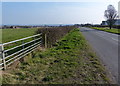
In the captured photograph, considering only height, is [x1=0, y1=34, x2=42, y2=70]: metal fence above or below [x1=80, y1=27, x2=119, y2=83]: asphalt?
above

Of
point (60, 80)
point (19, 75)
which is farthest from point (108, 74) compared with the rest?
point (19, 75)

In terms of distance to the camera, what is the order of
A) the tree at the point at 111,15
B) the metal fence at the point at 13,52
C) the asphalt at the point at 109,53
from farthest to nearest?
the tree at the point at 111,15 → the asphalt at the point at 109,53 → the metal fence at the point at 13,52

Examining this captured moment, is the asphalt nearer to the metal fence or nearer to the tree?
the metal fence

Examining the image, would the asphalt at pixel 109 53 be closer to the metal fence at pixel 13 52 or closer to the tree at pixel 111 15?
the metal fence at pixel 13 52

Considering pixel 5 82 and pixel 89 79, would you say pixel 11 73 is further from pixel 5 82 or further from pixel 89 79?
pixel 89 79

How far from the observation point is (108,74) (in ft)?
16.2

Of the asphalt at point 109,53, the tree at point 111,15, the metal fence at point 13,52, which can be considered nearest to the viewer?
the metal fence at point 13,52

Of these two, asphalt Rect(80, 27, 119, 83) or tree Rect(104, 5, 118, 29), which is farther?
tree Rect(104, 5, 118, 29)

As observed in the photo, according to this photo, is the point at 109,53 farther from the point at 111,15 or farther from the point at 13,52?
the point at 111,15

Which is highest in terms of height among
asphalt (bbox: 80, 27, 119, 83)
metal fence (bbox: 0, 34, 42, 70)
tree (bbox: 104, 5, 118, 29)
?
tree (bbox: 104, 5, 118, 29)

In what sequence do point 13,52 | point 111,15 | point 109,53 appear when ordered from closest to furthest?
point 13,52
point 109,53
point 111,15

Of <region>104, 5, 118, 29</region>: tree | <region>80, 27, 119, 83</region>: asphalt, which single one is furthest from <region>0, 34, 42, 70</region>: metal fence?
<region>104, 5, 118, 29</region>: tree

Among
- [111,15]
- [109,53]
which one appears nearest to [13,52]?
[109,53]

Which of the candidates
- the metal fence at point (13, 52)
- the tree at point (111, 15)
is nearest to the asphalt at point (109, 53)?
the metal fence at point (13, 52)
